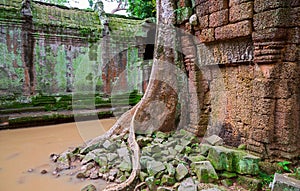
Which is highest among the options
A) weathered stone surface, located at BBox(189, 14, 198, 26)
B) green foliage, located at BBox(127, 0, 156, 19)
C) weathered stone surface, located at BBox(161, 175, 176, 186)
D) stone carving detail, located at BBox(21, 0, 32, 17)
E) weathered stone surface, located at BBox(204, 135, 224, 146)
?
green foliage, located at BBox(127, 0, 156, 19)

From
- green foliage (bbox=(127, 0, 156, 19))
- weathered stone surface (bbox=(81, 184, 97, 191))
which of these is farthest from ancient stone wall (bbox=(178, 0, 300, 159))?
green foliage (bbox=(127, 0, 156, 19))

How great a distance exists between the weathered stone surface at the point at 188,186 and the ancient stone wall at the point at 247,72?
96 centimetres

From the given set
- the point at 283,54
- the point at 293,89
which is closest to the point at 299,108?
the point at 293,89

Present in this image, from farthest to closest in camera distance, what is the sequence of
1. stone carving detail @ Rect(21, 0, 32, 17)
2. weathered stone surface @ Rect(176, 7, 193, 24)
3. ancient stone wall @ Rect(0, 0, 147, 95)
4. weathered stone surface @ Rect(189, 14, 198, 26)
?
stone carving detail @ Rect(21, 0, 32, 17)
ancient stone wall @ Rect(0, 0, 147, 95)
weathered stone surface @ Rect(176, 7, 193, 24)
weathered stone surface @ Rect(189, 14, 198, 26)

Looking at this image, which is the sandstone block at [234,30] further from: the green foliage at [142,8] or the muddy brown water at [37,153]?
the green foliage at [142,8]

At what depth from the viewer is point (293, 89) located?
265 centimetres

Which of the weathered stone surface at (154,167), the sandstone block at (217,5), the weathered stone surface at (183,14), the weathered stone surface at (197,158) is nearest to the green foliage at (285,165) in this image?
the weathered stone surface at (197,158)

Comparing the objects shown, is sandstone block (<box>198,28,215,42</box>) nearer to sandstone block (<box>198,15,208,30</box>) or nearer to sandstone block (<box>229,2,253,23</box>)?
sandstone block (<box>198,15,208,30</box>)

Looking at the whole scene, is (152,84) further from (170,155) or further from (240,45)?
(240,45)

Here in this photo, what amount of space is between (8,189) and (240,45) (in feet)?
12.2

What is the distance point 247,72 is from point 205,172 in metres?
1.45

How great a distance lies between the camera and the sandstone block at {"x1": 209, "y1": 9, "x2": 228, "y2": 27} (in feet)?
10.2

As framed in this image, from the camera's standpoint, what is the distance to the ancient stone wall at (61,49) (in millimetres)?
8398

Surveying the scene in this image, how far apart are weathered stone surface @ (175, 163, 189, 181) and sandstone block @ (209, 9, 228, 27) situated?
79.6 inches
